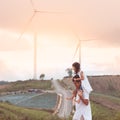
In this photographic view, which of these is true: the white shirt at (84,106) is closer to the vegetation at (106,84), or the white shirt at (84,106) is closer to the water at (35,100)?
the water at (35,100)

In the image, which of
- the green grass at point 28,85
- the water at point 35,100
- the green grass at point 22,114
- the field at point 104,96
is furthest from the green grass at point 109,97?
the green grass at point 22,114

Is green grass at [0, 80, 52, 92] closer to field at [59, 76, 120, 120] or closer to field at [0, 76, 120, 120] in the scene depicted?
field at [0, 76, 120, 120]

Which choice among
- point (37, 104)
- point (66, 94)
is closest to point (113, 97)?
point (66, 94)

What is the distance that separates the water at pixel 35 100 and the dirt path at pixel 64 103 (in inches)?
11.1

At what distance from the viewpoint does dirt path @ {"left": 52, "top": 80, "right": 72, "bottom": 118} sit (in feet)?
48.4

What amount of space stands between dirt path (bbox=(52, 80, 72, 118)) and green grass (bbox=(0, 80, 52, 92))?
261 mm

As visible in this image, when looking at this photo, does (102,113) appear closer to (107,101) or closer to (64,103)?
(107,101)

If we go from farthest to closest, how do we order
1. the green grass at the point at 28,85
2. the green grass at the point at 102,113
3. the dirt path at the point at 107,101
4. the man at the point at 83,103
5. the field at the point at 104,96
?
the green grass at the point at 28,85
the dirt path at the point at 107,101
the field at the point at 104,96
the green grass at the point at 102,113
the man at the point at 83,103

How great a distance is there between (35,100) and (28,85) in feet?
2.64

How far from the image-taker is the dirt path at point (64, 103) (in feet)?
48.4

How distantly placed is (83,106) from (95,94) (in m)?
8.70

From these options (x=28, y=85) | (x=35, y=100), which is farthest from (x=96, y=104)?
(x=28, y=85)

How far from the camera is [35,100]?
15.1 m

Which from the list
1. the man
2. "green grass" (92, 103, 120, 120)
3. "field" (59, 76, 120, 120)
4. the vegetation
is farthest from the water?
the man
